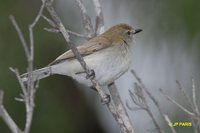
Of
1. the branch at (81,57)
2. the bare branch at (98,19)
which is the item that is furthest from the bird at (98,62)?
the branch at (81,57)

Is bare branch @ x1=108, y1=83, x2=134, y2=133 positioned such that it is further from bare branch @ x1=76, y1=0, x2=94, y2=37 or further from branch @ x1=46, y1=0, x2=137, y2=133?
bare branch @ x1=76, y1=0, x2=94, y2=37

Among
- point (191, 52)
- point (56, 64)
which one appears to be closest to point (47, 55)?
point (56, 64)

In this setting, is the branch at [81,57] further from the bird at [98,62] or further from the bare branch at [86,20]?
the bird at [98,62]

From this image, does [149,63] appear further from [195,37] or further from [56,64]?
[56,64]

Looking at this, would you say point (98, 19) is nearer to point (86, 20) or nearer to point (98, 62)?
point (86, 20)

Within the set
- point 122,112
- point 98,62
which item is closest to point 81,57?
point 122,112
